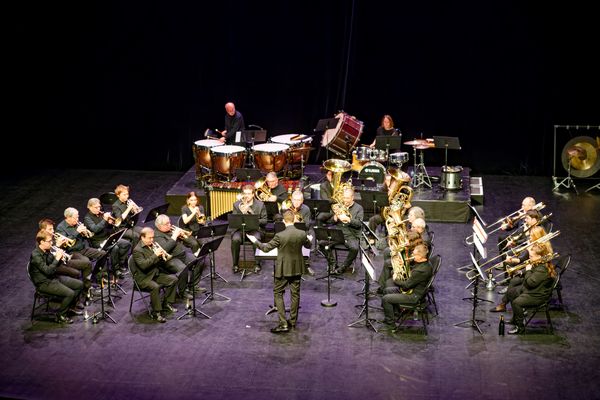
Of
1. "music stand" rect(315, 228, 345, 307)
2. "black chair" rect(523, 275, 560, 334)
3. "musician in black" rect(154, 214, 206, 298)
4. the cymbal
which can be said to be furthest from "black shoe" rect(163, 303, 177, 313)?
the cymbal

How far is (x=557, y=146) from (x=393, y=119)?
3.40 m

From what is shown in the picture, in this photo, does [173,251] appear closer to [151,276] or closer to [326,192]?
[151,276]

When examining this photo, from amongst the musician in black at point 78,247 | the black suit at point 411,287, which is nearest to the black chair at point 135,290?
the musician in black at point 78,247

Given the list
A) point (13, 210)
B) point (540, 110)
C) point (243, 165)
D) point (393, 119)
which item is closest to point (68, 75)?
point (13, 210)

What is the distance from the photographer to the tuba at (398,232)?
982 centimetres

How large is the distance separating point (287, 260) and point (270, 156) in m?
4.37

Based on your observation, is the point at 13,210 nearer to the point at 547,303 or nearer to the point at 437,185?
the point at 437,185

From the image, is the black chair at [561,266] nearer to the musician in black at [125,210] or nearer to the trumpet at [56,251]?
the musician in black at [125,210]

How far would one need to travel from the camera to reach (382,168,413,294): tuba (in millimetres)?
9820

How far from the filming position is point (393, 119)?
1602 cm

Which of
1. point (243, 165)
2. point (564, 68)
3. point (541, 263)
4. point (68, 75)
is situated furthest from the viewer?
point (68, 75)

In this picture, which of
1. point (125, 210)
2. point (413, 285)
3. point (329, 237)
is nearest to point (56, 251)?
point (125, 210)

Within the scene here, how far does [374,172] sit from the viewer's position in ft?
45.8

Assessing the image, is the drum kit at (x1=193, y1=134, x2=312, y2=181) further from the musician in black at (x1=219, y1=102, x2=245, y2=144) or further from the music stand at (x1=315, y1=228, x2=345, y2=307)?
the music stand at (x1=315, y1=228, x2=345, y2=307)
